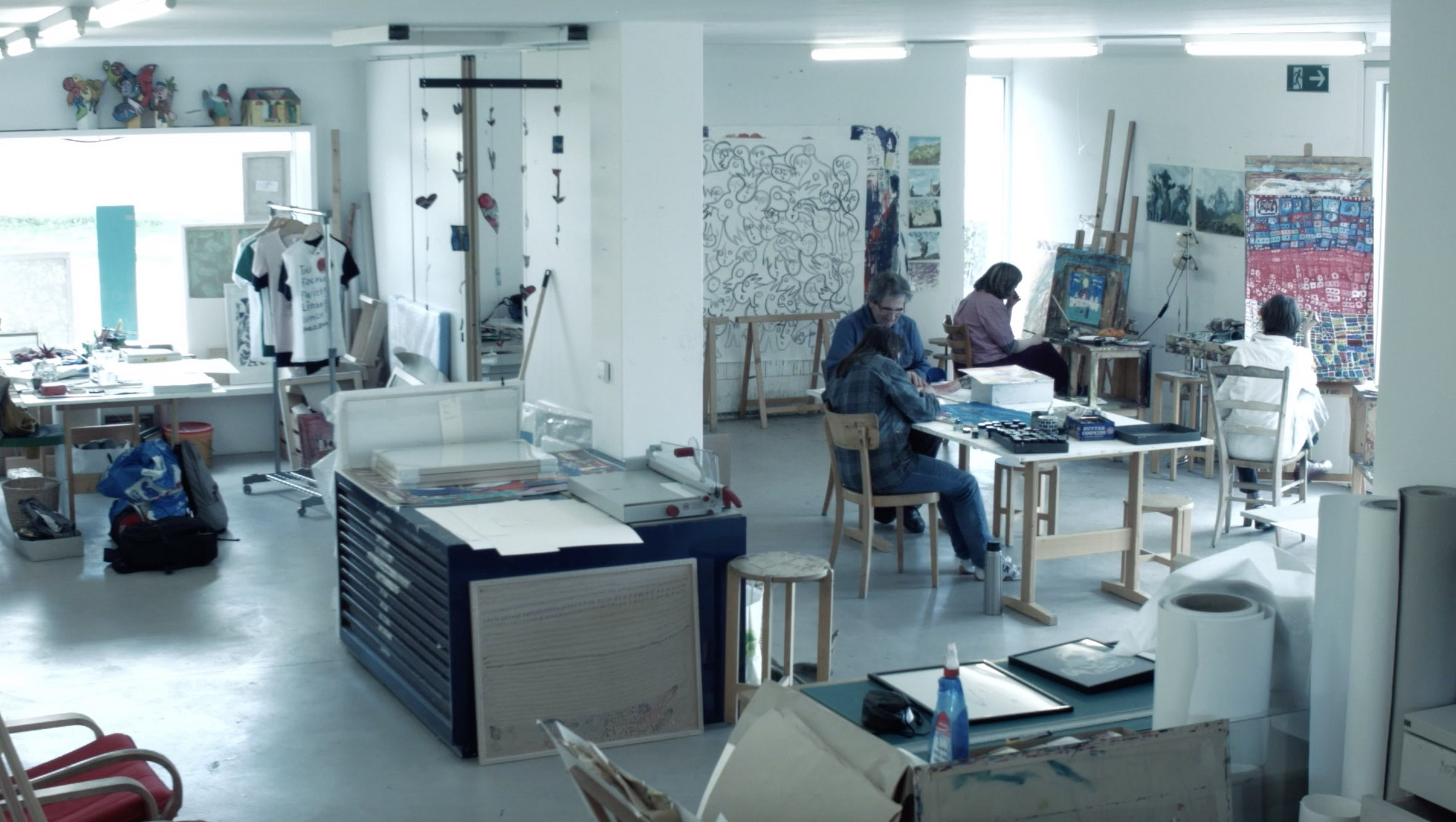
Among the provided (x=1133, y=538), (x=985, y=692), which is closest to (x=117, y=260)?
(x=1133, y=538)

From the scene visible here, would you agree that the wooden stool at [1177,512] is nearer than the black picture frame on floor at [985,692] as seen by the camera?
No

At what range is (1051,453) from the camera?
21.9 ft

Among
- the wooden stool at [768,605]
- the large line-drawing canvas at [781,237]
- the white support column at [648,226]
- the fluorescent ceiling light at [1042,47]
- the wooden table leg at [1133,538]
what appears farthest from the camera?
the large line-drawing canvas at [781,237]

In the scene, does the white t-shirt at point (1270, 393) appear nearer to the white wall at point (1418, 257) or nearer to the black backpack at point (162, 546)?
the white wall at point (1418, 257)

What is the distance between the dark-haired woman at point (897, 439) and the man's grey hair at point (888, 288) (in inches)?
23.7

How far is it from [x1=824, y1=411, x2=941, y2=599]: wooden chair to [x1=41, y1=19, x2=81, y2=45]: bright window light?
3.83 m

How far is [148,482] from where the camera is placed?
783 centimetres

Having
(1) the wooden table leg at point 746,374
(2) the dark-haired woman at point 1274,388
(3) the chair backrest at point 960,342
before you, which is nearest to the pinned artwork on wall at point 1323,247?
(2) the dark-haired woman at point 1274,388

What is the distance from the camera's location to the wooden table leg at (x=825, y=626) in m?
5.23

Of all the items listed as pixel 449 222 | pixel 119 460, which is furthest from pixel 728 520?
pixel 449 222

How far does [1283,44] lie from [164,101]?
7.41 m

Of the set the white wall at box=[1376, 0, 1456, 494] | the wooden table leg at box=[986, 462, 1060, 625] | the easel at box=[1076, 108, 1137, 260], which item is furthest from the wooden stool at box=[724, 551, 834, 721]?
the easel at box=[1076, 108, 1137, 260]

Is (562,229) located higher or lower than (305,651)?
higher

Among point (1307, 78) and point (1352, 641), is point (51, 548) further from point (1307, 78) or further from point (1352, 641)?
point (1307, 78)
